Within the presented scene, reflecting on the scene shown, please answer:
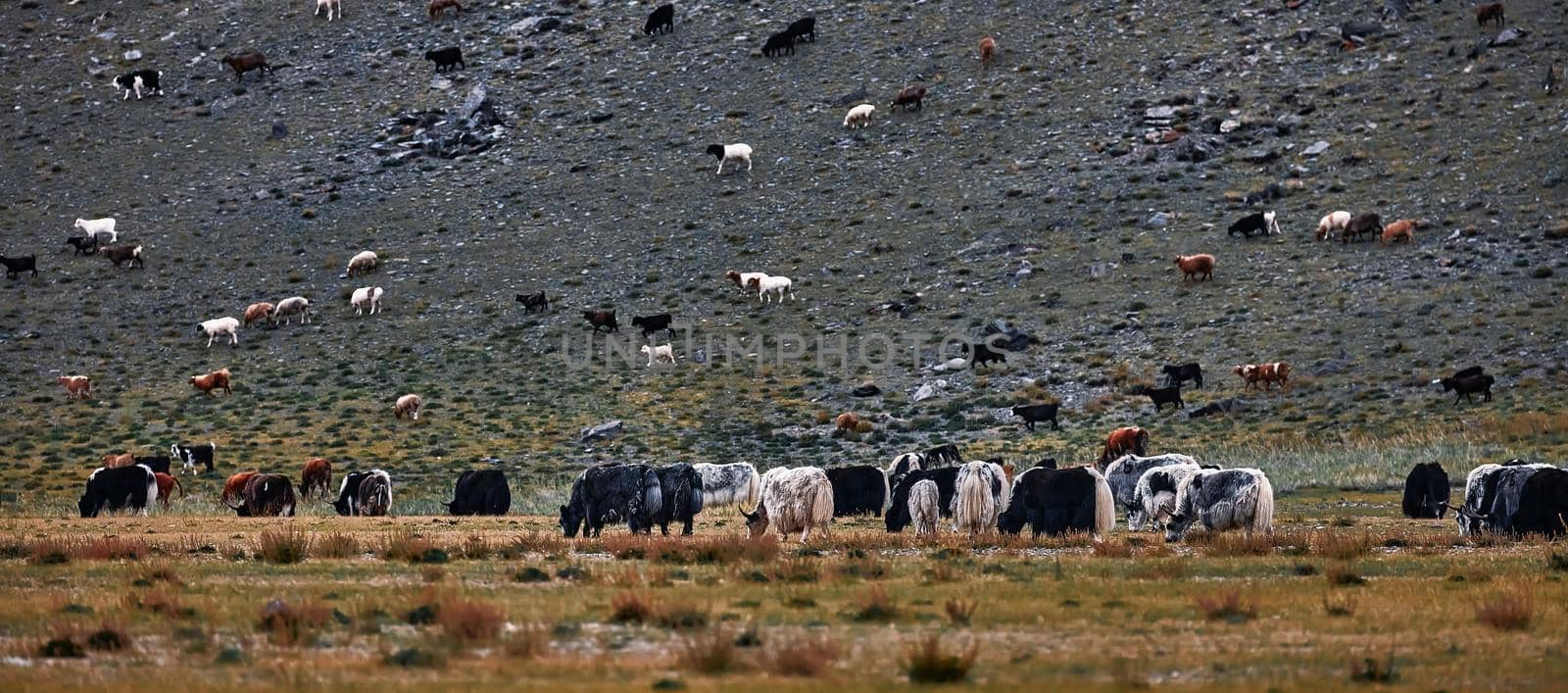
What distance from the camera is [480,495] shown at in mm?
36344

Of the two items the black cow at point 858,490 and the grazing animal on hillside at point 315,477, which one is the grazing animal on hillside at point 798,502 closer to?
the black cow at point 858,490

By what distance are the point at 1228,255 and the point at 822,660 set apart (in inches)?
2093

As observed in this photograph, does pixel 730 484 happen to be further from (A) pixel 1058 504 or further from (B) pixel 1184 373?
(B) pixel 1184 373

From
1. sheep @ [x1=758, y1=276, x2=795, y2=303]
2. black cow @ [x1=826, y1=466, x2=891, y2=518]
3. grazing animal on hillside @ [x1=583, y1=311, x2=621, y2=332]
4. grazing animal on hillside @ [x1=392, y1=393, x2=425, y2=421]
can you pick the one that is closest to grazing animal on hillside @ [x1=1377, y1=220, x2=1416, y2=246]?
sheep @ [x1=758, y1=276, x2=795, y2=303]

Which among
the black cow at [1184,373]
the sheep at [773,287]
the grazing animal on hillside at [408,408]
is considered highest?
the sheep at [773,287]

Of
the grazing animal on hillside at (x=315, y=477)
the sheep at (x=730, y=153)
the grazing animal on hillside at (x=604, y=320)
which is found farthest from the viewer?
the sheep at (x=730, y=153)

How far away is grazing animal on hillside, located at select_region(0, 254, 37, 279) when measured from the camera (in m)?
70.8

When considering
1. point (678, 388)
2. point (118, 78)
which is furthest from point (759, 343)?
point (118, 78)

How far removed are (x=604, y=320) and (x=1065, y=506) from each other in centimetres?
3836

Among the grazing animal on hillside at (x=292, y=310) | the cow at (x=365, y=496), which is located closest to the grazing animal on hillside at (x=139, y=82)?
the grazing animal on hillside at (x=292, y=310)

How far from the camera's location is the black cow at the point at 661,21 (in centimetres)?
8381

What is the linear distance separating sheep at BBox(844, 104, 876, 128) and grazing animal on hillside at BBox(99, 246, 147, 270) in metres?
30.6

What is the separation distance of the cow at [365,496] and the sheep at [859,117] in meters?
41.0

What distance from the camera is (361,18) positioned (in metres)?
89.1
